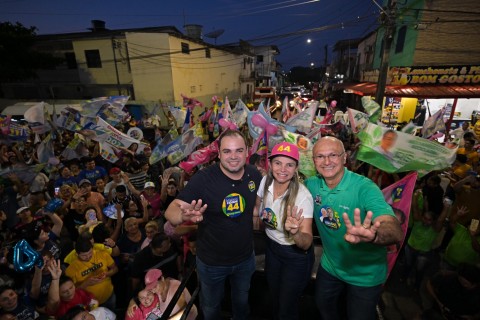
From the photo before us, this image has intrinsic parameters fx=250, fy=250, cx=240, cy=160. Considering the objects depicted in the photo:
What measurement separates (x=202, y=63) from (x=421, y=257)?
84.2 feet

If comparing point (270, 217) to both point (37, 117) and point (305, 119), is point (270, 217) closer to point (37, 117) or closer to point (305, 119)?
point (305, 119)

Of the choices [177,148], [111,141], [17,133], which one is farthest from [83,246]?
[17,133]

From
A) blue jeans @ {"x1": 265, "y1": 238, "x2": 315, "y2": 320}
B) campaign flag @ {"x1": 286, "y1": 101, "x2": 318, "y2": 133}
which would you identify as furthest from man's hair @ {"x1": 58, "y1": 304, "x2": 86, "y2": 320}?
campaign flag @ {"x1": 286, "y1": 101, "x2": 318, "y2": 133}

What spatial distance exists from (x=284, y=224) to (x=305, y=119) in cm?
394

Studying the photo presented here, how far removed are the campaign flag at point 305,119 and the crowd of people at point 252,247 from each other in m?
2.54

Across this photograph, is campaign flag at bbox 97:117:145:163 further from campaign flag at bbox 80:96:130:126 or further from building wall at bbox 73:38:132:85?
building wall at bbox 73:38:132:85

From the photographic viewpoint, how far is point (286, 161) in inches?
98.1

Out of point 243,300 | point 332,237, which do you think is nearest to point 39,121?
point 243,300

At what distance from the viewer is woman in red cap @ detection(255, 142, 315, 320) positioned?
2.39 m

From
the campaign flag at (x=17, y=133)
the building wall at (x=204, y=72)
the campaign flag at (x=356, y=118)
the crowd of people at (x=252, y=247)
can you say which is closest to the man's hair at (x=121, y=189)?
the crowd of people at (x=252, y=247)

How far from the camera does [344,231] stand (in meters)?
2.38

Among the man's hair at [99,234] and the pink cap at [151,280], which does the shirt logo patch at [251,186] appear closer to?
the pink cap at [151,280]

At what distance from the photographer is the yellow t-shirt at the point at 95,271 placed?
3623mm

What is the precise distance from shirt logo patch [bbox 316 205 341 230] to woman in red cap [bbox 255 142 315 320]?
137mm
